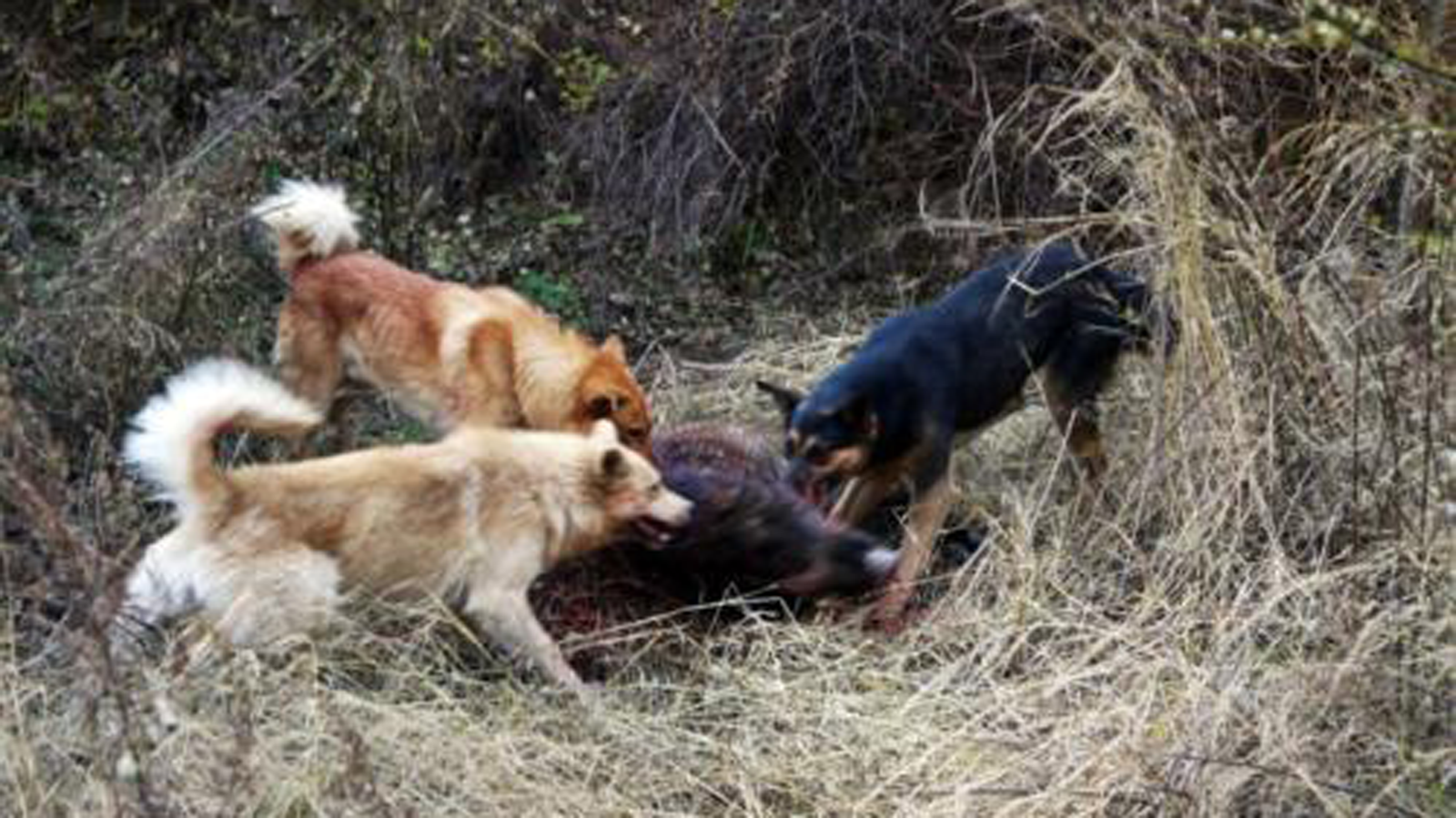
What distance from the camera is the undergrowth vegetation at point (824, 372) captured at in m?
5.01

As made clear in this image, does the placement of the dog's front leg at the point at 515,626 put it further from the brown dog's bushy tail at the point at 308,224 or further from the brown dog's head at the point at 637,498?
the brown dog's bushy tail at the point at 308,224

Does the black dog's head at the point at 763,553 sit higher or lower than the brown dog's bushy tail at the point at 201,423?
lower

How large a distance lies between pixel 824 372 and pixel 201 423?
10.2ft

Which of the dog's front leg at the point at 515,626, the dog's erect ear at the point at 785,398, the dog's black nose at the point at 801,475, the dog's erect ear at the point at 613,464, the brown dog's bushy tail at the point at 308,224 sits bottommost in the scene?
the dog's black nose at the point at 801,475

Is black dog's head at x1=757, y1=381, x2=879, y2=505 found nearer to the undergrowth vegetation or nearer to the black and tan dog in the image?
the black and tan dog

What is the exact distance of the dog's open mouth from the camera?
630 cm

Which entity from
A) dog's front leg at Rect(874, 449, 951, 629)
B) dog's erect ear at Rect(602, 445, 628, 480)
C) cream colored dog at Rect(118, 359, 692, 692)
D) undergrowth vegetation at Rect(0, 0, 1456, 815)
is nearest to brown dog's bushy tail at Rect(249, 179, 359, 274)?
undergrowth vegetation at Rect(0, 0, 1456, 815)

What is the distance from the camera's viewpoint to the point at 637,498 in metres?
6.28

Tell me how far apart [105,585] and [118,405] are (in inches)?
132

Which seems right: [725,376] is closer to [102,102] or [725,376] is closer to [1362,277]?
[1362,277]

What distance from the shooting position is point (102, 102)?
10109 millimetres

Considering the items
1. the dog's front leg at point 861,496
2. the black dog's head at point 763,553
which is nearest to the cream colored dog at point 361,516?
the black dog's head at point 763,553

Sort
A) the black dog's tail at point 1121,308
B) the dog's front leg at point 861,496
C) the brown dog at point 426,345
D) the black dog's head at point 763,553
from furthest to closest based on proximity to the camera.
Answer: the brown dog at point 426,345, the dog's front leg at point 861,496, the black dog's tail at point 1121,308, the black dog's head at point 763,553

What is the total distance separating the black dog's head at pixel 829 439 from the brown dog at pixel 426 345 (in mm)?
575
